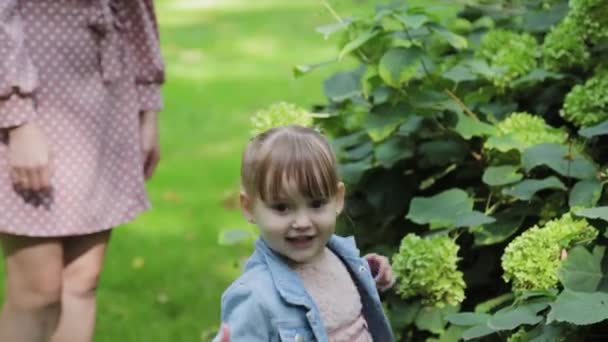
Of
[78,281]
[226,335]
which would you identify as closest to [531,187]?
[226,335]

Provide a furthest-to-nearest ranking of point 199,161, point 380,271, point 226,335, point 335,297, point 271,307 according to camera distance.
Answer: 1. point 199,161
2. point 380,271
3. point 335,297
4. point 271,307
5. point 226,335

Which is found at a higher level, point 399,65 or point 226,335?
point 399,65

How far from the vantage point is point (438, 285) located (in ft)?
9.89

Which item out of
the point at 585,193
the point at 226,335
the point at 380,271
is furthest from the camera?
the point at 585,193

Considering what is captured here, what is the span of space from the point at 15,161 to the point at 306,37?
761 centimetres

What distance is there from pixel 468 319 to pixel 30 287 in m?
1.22

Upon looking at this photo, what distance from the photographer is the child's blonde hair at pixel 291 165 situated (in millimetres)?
2451

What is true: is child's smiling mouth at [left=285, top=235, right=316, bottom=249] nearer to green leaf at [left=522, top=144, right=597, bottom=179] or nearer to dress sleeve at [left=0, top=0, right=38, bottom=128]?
green leaf at [left=522, top=144, right=597, bottom=179]

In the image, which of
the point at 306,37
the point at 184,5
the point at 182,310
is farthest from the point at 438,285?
the point at 184,5

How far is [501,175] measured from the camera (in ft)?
10.5

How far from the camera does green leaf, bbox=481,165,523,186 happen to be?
316cm

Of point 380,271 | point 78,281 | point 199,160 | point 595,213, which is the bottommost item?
point 199,160

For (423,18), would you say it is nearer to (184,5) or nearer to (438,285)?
(438,285)

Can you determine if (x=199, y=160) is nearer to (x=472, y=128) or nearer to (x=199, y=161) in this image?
(x=199, y=161)
